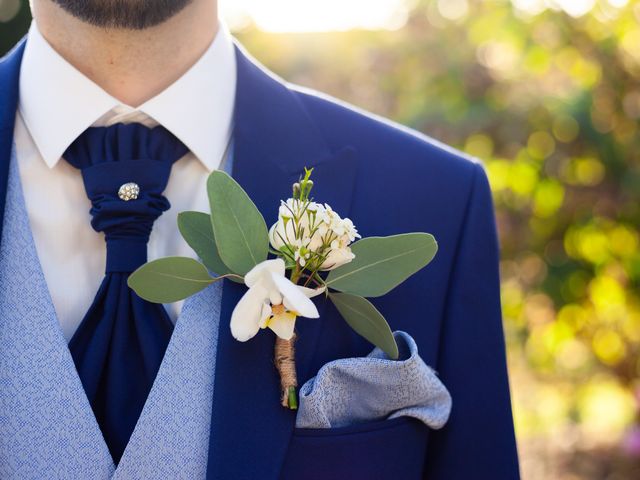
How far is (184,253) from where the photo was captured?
1.53 meters

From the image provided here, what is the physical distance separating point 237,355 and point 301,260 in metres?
0.21

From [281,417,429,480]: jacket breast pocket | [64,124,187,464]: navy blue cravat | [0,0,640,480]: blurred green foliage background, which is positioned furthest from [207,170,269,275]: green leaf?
[0,0,640,480]: blurred green foliage background

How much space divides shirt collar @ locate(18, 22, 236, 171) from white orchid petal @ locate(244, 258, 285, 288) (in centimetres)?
37

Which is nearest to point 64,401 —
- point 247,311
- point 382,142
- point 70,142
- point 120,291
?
point 120,291

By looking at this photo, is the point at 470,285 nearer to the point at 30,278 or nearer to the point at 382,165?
the point at 382,165

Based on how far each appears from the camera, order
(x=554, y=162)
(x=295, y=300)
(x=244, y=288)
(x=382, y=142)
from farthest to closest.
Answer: (x=554, y=162)
(x=382, y=142)
(x=244, y=288)
(x=295, y=300)

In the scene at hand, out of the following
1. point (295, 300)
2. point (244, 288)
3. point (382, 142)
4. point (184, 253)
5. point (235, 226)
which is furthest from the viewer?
point (382, 142)

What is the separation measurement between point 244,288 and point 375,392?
30 centimetres

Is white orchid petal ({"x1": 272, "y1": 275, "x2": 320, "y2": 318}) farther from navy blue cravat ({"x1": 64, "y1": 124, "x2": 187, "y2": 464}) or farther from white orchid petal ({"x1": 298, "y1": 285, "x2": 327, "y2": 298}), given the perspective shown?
navy blue cravat ({"x1": 64, "y1": 124, "x2": 187, "y2": 464})

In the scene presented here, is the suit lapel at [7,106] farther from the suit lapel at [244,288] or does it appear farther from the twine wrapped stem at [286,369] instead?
the twine wrapped stem at [286,369]

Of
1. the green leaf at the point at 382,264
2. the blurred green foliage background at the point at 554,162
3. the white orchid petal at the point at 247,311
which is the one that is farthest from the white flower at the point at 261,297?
the blurred green foliage background at the point at 554,162

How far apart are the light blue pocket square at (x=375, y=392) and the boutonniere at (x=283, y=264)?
40mm

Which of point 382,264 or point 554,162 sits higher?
point 382,264

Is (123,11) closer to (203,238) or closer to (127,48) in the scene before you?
(127,48)
